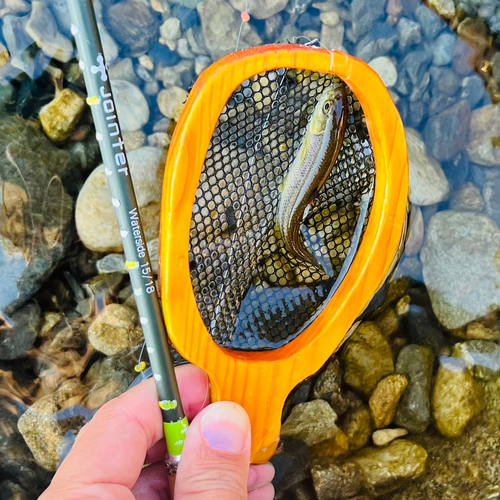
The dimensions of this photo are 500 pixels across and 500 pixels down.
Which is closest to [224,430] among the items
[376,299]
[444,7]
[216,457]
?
[216,457]

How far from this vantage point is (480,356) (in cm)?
221

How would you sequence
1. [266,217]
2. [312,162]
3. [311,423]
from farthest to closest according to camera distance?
[311,423], [266,217], [312,162]

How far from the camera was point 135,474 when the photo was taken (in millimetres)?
1516

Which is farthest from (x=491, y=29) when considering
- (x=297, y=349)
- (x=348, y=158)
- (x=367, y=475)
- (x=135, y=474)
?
(x=135, y=474)

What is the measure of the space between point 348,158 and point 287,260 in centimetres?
50

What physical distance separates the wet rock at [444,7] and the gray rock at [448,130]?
43 centimetres

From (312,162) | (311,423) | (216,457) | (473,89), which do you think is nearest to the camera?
(216,457)

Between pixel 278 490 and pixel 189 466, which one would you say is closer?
pixel 189 466

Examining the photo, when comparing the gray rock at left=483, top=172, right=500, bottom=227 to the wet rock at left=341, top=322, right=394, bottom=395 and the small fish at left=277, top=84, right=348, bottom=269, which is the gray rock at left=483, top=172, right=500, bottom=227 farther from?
the small fish at left=277, top=84, right=348, bottom=269

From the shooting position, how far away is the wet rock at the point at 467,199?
226 cm

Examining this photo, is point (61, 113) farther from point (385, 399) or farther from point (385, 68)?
point (385, 399)

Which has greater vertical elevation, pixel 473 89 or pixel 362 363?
pixel 473 89

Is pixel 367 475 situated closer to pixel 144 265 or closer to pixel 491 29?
pixel 144 265

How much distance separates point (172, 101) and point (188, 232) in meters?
0.93
